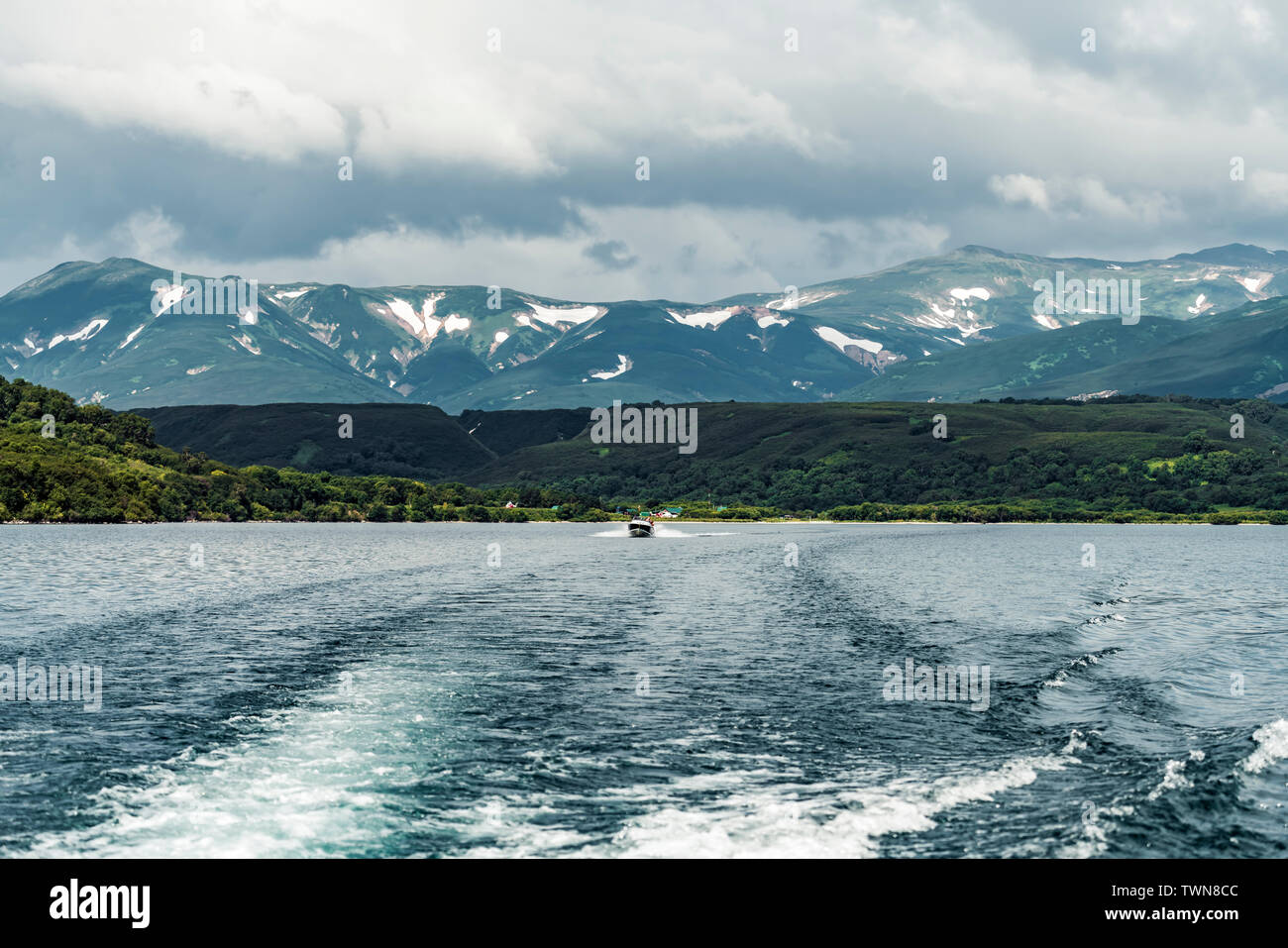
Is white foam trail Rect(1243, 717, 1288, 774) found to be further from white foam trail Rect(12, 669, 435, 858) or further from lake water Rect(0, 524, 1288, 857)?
white foam trail Rect(12, 669, 435, 858)

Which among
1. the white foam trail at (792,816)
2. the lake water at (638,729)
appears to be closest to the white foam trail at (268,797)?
the lake water at (638,729)

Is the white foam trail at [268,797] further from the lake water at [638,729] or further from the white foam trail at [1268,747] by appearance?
the white foam trail at [1268,747]

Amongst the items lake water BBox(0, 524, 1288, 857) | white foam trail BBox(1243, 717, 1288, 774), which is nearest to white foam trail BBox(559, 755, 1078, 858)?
lake water BBox(0, 524, 1288, 857)

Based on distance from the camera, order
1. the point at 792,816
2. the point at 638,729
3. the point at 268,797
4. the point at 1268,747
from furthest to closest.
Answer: the point at 638,729 → the point at 1268,747 → the point at 268,797 → the point at 792,816

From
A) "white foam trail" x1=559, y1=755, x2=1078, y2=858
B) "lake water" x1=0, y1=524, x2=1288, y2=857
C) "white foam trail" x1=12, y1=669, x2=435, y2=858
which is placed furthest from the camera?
"lake water" x1=0, y1=524, x2=1288, y2=857

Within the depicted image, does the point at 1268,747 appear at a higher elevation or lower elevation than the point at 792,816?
lower

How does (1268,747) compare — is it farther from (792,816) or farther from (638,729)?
(638,729)

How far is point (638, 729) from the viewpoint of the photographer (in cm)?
3725

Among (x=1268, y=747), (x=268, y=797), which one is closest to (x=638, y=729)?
(x=268, y=797)

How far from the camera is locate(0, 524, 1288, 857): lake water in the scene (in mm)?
26391

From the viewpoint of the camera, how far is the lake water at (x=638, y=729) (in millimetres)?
26391
